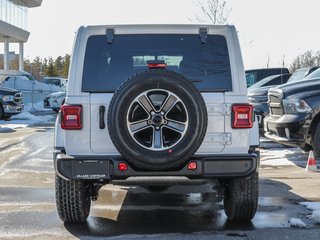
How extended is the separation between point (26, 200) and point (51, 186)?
38.3 inches

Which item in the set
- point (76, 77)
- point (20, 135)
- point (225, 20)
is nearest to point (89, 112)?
point (76, 77)

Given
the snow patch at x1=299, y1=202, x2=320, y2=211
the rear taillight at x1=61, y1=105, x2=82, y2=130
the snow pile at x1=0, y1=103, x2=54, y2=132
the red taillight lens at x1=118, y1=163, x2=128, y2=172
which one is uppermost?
the rear taillight at x1=61, y1=105, x2=82, y2=130

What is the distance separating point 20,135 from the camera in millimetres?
14688

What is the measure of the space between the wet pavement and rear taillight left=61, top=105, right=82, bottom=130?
1.05 m

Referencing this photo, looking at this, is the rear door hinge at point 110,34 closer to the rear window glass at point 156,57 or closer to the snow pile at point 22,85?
the rear window glass at point 156,57

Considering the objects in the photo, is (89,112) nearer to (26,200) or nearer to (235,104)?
(235,104)

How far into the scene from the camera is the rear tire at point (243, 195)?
16.8 feet

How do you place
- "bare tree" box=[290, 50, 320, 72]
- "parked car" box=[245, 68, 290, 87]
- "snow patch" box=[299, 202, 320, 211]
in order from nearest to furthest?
"snow patch" box=[299, 202, 320, 211]
"parked car" box=[245, 68, 290, 87]
"bare tree" box=[290, 50, 320, 72]

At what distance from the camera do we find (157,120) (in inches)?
180

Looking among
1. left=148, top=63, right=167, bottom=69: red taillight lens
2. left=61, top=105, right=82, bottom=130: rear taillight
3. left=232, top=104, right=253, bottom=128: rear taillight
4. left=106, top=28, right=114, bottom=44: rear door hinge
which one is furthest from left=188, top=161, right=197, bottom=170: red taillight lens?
left=106, top=28, right=114, bottom=44: rear door hinge

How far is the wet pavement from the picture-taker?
16.5ft

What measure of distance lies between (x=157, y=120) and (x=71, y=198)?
1.24 metres

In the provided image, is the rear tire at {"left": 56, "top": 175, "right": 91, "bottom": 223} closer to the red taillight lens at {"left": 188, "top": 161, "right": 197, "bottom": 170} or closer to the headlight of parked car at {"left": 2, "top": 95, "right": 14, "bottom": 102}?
the red taillight lens at {"left": 188, "top": 161, "right": 197, "bottom": 170}

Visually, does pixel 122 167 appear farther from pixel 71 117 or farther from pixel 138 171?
pixel 71 117
